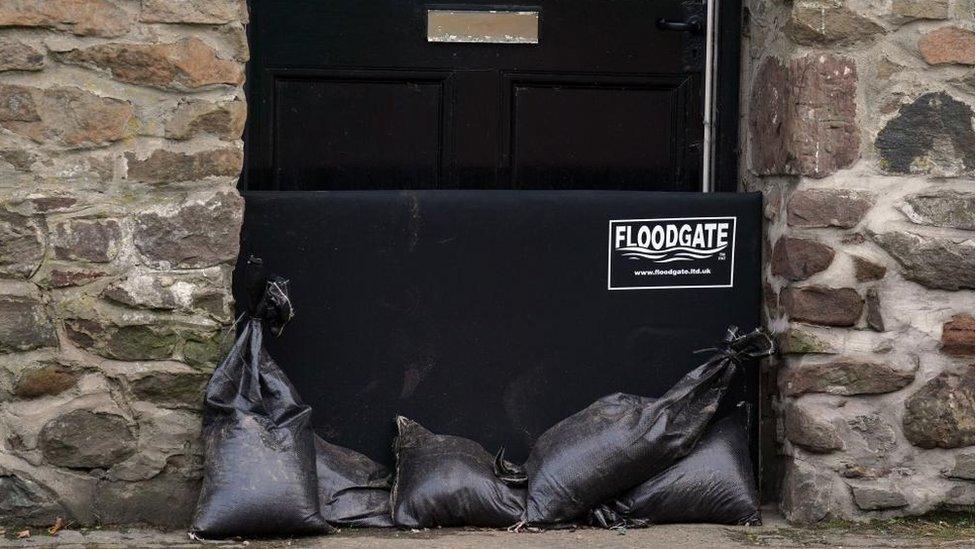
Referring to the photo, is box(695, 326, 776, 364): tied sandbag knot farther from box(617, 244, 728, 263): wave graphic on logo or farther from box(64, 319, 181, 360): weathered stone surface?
box(64, 319, 181, 360): weathered stone surface

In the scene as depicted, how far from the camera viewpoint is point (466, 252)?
4.42 m

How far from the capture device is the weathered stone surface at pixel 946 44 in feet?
14.0

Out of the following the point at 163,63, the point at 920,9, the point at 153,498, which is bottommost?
the point at 153,498

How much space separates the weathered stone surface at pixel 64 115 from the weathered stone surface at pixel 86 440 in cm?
80

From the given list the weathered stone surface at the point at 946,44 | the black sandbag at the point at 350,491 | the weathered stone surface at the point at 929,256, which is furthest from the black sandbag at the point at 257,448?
the weathered stone surface at the point at 946,44

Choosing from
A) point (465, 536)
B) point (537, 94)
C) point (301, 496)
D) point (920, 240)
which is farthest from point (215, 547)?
point (920, 240)

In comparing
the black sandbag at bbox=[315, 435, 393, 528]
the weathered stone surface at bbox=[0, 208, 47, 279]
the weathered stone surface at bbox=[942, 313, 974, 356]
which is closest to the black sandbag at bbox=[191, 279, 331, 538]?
the black sandbag at bbox=[315, 435, 393, 528]

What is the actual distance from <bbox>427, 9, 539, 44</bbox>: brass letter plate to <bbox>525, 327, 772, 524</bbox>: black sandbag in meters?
1.28

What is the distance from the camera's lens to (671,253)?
4.49m

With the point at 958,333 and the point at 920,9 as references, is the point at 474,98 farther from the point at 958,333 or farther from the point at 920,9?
the point at 958,333

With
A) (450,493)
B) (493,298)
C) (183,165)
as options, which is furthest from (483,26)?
(450,493)

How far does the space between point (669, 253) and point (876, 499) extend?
3.29 feet

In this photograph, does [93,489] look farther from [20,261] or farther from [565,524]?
[565,524]

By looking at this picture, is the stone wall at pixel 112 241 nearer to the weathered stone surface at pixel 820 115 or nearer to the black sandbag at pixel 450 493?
the black sandbag at pixel 450 493
